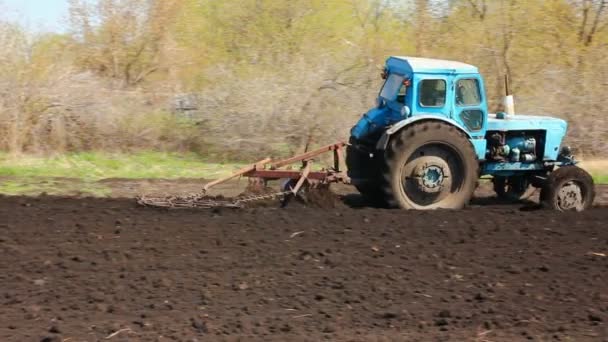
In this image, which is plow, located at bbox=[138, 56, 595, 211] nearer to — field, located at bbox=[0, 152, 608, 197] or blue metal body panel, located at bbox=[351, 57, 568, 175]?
blue metal body panel, located at bbox=[351, 57, 568, 175]

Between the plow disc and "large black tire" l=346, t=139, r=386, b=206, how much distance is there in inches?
16.6

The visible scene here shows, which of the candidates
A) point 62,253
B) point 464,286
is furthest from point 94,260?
point 464,286

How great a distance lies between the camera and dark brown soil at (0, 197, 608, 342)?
665cm

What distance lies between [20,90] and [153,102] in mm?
2581

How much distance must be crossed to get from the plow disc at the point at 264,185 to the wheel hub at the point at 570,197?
2.81 m

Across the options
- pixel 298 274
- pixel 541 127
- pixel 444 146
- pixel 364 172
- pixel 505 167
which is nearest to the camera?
pixel 298 274

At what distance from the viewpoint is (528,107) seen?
55.6 feet

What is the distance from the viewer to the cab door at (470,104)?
11234 millimetres

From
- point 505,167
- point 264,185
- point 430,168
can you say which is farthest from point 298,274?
point 505,167

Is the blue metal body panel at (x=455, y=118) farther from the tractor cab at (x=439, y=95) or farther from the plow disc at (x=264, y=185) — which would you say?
the plow disc at (x=264, y=185)

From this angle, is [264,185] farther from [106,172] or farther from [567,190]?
[567,190]

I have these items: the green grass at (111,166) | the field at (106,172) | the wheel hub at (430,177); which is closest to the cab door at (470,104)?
the wheel hub at (430,177)

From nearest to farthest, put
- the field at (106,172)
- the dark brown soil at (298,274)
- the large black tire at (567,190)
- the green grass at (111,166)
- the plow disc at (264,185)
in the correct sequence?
1. the dark brown soil at (298,274)
2. the plow disc at (264,185)
3. the large black tire at (567,190)
4. the field at (106,172)
5. the green grass at (111,166)

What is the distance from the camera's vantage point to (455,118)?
11.2 m
